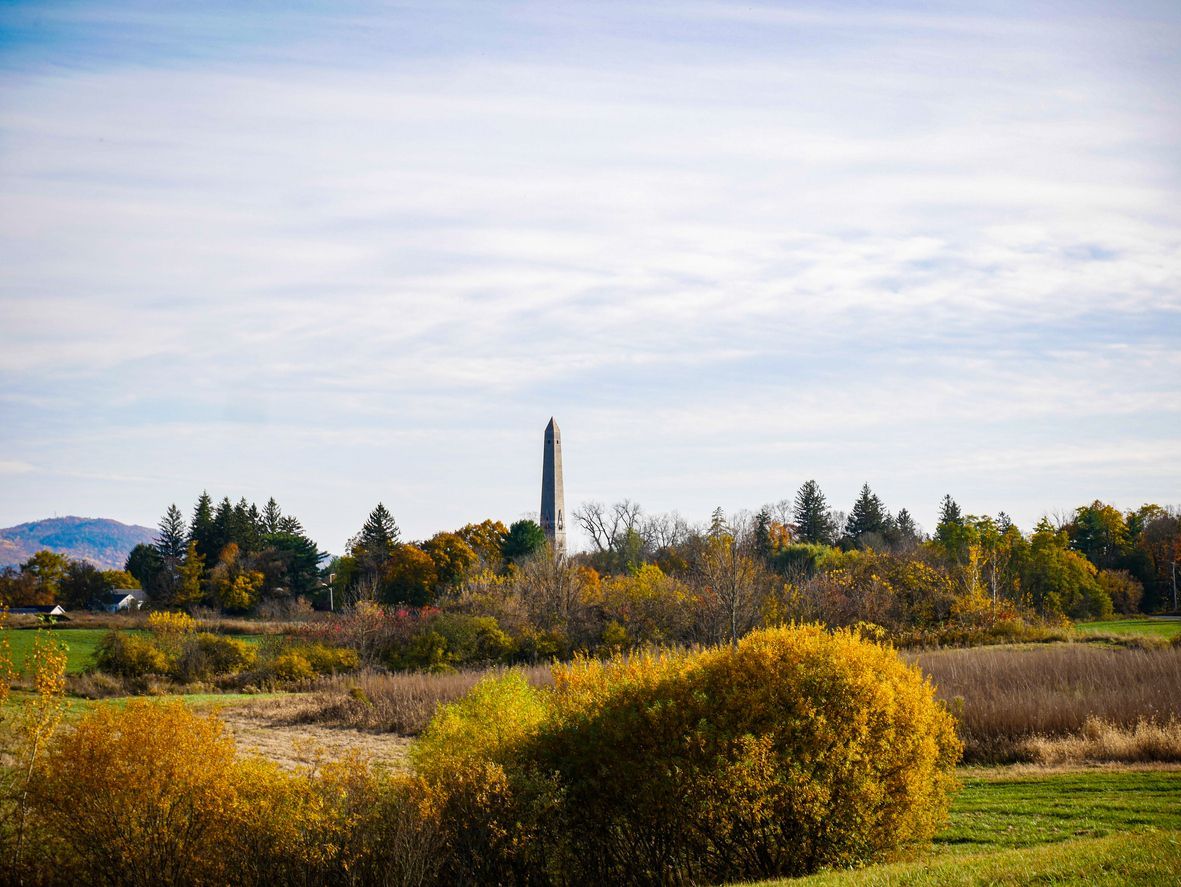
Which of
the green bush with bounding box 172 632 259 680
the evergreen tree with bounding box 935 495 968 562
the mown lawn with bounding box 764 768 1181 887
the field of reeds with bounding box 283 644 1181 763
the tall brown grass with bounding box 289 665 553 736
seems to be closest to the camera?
the mown lawn with bounding box 764 768 1181 887

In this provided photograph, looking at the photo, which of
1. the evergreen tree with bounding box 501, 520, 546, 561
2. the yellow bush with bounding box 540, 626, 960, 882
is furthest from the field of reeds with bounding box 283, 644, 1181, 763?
the evergreen tree with bounding box 501, 520, 546, 561

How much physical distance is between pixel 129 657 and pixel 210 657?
3.89 m

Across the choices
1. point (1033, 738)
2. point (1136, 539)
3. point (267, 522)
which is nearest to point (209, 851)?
point (1033, 738)

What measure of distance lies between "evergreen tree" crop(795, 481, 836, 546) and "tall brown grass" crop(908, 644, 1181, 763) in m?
64.1

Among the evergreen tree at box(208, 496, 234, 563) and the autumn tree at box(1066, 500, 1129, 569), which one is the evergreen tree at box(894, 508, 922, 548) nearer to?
the autumn tree at box(1066, 500, 1129, 569)

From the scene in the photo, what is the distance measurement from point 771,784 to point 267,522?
9841 cm

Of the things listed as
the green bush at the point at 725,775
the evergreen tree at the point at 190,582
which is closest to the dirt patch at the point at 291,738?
the green bush at the point at 725,775

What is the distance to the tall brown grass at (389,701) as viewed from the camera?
31250 millimetres

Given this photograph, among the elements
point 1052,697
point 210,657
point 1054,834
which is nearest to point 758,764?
point 1054,834

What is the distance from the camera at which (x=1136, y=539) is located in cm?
7912

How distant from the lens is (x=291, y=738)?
27.1 m

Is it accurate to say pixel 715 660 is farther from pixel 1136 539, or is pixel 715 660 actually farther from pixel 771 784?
pixel 1136 539

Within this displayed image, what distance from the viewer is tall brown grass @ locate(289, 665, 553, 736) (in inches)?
1230

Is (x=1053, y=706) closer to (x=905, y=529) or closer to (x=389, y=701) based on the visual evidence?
(x=389, y=701)
